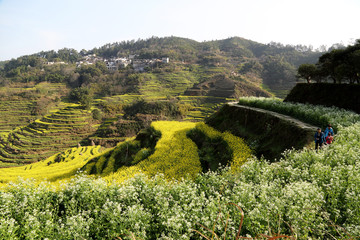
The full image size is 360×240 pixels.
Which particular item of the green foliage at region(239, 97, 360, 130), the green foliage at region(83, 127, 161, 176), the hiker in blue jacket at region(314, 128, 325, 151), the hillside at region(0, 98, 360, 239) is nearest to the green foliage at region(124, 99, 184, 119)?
the green foliage at region(83, 127, 161, 176)

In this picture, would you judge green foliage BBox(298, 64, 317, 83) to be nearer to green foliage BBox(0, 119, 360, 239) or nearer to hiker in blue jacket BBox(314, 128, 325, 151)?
hiker in blue jacket BBox(314, 128, 325, 151)

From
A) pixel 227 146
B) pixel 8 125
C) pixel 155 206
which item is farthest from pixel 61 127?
pixel 155 206

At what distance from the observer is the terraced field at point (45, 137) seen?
235ft

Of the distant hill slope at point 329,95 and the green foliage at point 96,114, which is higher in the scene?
the distant hill slope at point 329,95

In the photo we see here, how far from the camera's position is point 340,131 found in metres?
11.9

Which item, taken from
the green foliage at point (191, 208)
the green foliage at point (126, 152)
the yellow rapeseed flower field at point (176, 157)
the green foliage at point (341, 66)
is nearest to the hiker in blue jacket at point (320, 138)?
the green foliage at point (191, 208)

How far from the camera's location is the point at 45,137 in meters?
80.6

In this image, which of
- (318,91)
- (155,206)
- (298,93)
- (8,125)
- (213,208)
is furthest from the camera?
(8,125)

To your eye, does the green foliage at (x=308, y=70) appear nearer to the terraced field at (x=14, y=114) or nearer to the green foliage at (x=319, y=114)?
the green foliage at (x=319, y=114)

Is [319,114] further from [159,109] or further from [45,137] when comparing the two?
[45,137]

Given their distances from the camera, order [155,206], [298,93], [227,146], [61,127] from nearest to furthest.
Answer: [155,206] → [227,146] → [298,93] → [61,127]

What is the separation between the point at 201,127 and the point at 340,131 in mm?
16597

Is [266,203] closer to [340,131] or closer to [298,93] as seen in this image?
[340,131]

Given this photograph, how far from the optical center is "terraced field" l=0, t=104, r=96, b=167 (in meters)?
71.6
